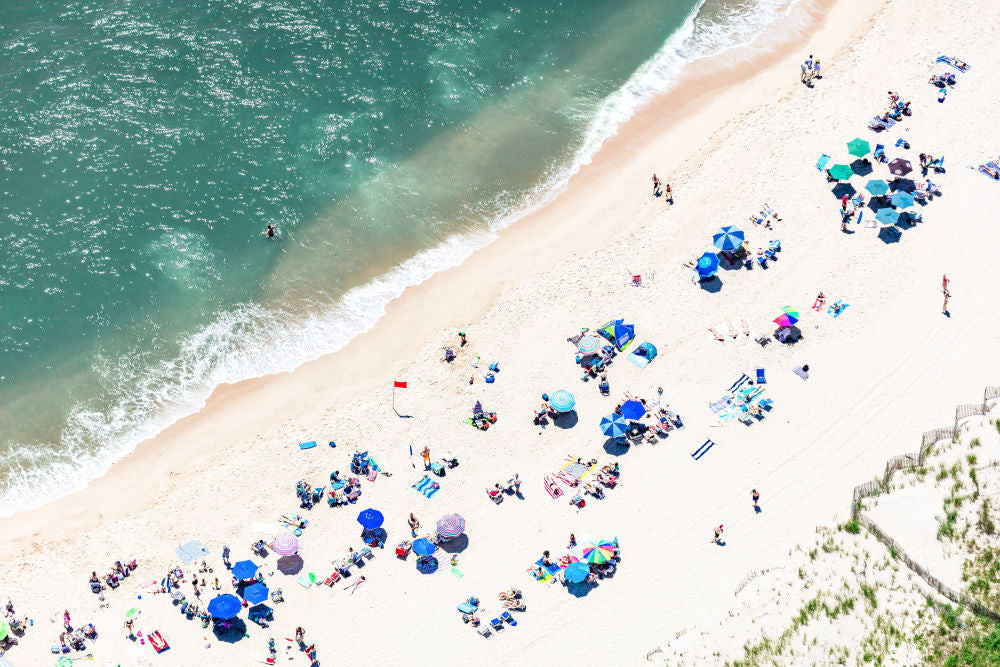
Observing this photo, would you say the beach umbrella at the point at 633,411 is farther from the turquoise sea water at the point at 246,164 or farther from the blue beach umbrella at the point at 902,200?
the blue beach umbrella at the point at 902,200

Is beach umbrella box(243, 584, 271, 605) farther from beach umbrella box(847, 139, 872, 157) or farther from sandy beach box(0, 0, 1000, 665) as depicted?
beach umbrella box(847, 139, 872, 157)

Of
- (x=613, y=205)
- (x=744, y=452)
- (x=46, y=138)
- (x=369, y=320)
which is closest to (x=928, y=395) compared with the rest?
(x=744, y=452)

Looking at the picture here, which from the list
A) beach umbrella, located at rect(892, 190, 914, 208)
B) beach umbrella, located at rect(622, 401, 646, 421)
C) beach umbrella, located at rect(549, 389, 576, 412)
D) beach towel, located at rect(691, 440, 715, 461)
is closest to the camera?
beach towel, located at rect(691, 440, 715, 461)

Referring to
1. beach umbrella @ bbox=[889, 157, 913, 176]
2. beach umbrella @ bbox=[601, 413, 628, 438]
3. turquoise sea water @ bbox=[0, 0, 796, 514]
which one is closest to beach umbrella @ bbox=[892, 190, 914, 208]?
beach umbrella @ bbox=[889, 157, 913, 176]

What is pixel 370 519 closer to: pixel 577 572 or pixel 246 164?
pixel 577 572

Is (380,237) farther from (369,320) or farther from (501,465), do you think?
(501,465)

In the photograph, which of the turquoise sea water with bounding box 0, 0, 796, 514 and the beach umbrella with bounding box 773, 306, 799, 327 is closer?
the beach umbrella with bounding box 773, 306, 799, 327
